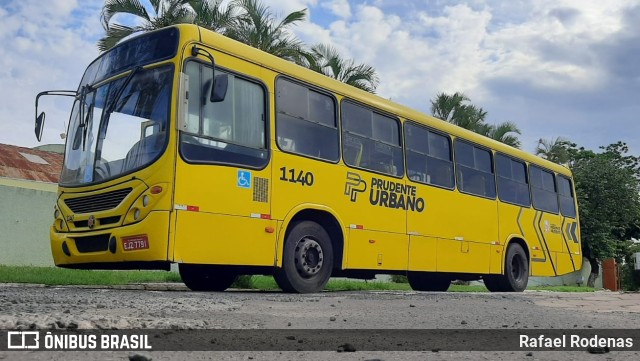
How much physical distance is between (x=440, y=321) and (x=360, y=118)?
4.82 metres

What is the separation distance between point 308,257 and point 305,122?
186 centimetres

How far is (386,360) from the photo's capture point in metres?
3.43

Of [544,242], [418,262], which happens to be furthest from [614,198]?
[418,262]

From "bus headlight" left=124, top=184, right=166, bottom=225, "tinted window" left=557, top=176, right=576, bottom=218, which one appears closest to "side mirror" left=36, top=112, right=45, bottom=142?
"bus headlight" left=124, top=184, right=166, bottom=225

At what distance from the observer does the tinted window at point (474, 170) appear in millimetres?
12156

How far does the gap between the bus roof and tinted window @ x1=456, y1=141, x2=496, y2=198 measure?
224mm

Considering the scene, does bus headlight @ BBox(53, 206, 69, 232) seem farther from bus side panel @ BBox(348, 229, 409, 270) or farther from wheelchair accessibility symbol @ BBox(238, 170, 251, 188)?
bus side panel @ BBox(348, 229, 409, 270)

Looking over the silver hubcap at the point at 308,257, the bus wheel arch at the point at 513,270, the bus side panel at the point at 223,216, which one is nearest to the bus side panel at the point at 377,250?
the silver hubcap at the point at 308,257

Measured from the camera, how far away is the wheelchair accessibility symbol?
7714 millimetres

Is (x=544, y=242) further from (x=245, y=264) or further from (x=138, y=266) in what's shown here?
(x=138, y=266)

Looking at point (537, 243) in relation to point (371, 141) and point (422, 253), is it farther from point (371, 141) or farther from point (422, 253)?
point (371, 141)

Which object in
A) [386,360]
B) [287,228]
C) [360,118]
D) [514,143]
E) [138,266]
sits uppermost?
[514,143]

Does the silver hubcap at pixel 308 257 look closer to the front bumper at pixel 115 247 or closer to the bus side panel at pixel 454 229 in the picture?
the front bumper at pixel 115 247

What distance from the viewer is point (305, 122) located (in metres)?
8.80
